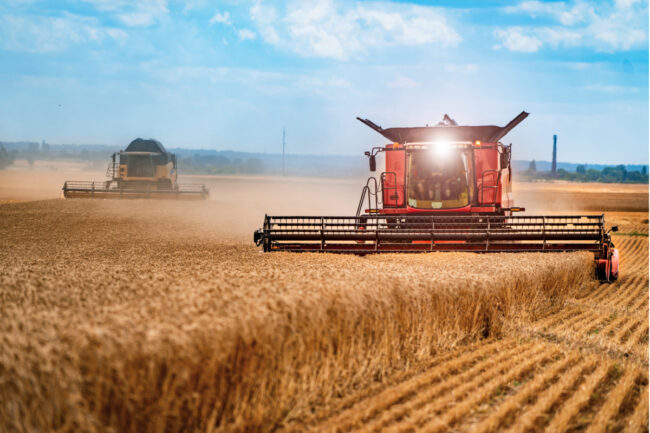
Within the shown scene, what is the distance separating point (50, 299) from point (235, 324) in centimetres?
175

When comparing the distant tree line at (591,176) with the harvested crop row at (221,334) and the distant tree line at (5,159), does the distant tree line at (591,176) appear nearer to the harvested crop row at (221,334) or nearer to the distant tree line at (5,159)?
the distant tree line at (5,159)

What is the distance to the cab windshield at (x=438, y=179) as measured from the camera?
41.0 feet

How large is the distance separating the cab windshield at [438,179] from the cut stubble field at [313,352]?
3379 mm

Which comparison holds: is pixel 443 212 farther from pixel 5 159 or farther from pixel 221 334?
pixel 5 159

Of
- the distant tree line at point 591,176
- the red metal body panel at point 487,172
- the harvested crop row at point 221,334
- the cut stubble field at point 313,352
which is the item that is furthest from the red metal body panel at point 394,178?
the distant tree line at point 591,176

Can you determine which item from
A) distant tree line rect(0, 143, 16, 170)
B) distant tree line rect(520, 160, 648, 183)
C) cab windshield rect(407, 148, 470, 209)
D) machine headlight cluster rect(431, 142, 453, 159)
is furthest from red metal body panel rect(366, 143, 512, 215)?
distant tree line rect(520, 160, 648, 183)

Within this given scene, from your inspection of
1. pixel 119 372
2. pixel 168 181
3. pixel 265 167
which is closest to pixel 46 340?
pixel 119 372

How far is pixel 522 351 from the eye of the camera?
22.3 ft

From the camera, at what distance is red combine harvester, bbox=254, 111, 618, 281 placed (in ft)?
36.2

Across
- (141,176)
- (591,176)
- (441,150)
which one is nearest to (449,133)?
(441,150)

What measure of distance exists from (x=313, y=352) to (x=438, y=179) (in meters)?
8.11

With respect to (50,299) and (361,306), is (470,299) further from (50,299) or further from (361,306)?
(50,299)

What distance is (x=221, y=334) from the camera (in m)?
4.33

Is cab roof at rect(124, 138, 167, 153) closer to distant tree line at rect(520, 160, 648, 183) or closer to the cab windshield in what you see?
the cab windshield
